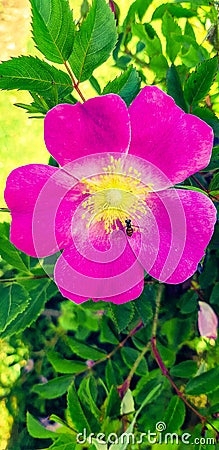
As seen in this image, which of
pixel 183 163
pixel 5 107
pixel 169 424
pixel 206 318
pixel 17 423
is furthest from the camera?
pixel 5 107

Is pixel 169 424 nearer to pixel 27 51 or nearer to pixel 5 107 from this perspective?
pixel 5 107

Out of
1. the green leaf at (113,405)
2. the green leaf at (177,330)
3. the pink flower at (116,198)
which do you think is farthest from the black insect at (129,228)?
the green leaf at (177,330)

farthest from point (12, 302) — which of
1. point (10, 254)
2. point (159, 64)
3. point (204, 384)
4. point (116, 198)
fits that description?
point (159, 64)

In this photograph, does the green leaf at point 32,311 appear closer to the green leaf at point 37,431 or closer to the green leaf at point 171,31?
the green leaf at point 37,431

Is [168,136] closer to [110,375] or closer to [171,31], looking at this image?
[171,31]

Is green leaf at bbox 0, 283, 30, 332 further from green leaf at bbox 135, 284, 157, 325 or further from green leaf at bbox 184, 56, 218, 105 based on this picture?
green leaf at bbox 184, 56, 218, 105

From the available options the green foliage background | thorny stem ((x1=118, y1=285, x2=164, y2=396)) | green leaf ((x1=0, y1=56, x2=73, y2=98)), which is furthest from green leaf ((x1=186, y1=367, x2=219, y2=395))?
green leaf ((x1=0, y1=56, x2=73, y2=98))

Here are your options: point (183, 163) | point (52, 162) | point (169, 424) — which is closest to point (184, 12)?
point (52, 162)
